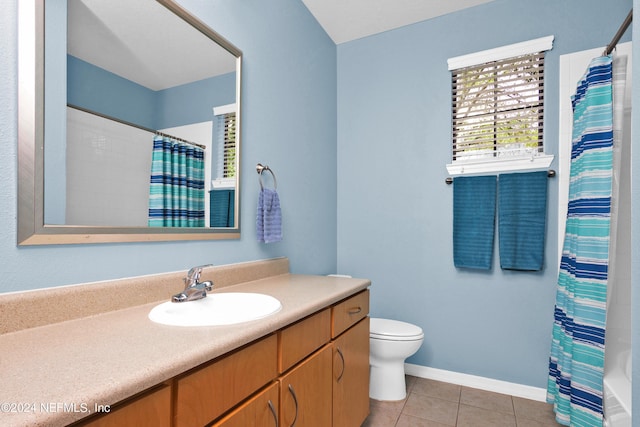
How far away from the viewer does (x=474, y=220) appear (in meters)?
2.29

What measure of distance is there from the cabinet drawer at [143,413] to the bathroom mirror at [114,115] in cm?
59

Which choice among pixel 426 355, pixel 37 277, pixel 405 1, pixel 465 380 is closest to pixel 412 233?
pixel 426 355

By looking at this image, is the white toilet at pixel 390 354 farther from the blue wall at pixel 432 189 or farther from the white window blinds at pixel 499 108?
the white window blinds at pixel 499 108

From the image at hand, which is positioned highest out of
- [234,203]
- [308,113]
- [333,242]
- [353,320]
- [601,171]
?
[308,113]

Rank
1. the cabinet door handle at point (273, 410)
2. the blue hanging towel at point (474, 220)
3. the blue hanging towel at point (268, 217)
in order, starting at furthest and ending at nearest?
the blue hanging towel at point (474, 220) < the blue hanging towel at point (268, 217) < the cabinet door handle at point (273, 410)

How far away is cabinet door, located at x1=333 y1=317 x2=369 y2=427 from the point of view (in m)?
1.43

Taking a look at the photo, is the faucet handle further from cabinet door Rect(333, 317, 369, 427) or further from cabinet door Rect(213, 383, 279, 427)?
cabinet door Rect(333, 317, 369, 427)

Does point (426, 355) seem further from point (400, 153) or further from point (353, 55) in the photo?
point (353, 55)

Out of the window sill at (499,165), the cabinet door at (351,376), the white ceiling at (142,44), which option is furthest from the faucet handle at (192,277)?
the window sill at (499,165)

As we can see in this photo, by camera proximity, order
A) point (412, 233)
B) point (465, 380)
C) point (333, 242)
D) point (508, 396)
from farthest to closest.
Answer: point (333, 242) → point (412, 233) → point (465, 380) → point (508, 396)

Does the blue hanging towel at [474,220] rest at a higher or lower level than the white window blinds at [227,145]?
lower

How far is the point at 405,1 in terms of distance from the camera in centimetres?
228

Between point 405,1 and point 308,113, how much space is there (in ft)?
3.29

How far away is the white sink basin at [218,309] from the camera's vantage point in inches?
39.1
